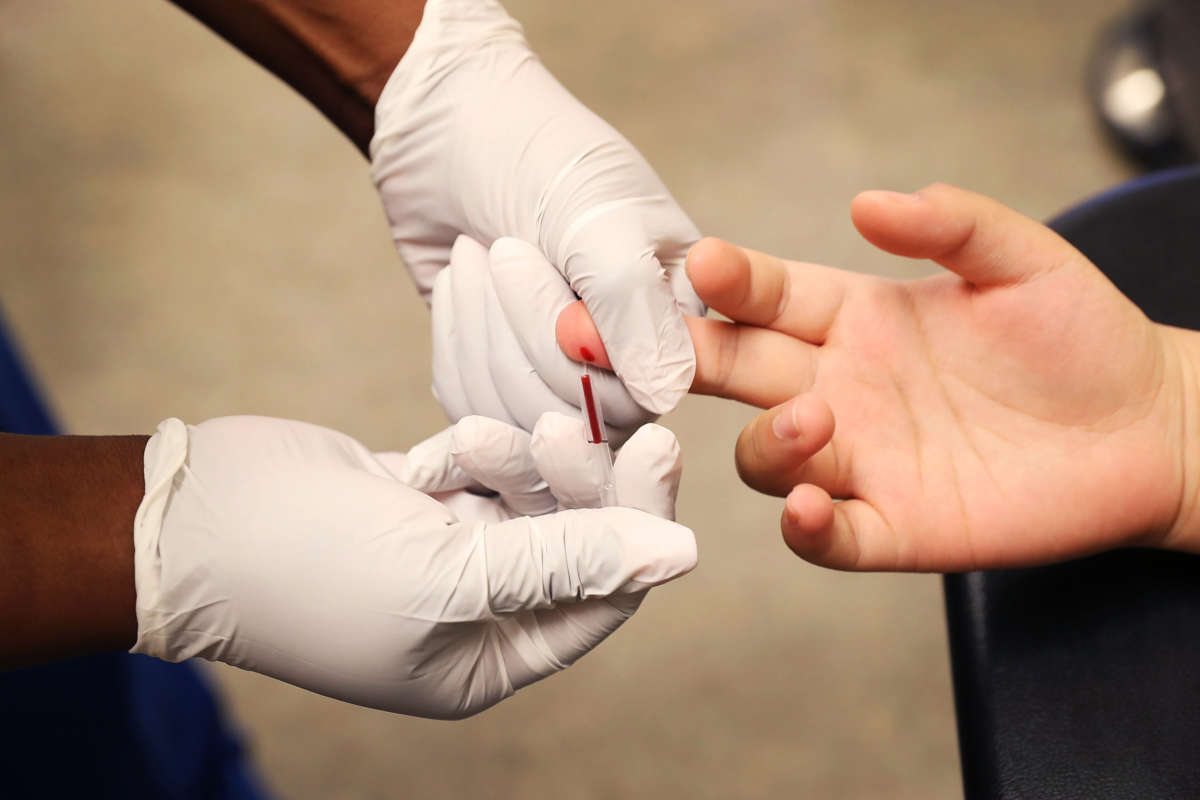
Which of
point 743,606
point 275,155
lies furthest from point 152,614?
point 275,155

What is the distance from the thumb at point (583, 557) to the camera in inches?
32.8

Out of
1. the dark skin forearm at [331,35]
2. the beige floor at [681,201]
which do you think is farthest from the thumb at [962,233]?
the beige floor at [681,201]

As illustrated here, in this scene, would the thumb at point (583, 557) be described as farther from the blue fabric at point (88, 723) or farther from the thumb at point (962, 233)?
the blue fabric at point (88, 723)

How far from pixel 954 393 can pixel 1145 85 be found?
152 centimetres

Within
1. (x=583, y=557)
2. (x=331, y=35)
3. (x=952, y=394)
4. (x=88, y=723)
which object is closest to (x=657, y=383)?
(x=583, y=557)

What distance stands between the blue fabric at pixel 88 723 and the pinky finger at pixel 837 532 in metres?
0.84

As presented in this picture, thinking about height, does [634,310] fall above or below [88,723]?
above

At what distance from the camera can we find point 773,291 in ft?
3.22

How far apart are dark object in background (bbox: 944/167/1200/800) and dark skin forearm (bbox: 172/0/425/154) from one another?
883 millimetres

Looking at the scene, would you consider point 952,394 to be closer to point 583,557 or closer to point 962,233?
point 962,233

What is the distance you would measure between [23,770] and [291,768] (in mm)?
647

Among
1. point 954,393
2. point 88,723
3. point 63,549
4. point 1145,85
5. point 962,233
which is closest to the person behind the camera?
point 63,549

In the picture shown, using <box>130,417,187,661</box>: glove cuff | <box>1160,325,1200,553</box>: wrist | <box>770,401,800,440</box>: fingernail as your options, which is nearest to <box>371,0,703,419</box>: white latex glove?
<box>770,401,800,440</box>: fingernail

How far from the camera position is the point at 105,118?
2.41 metres
